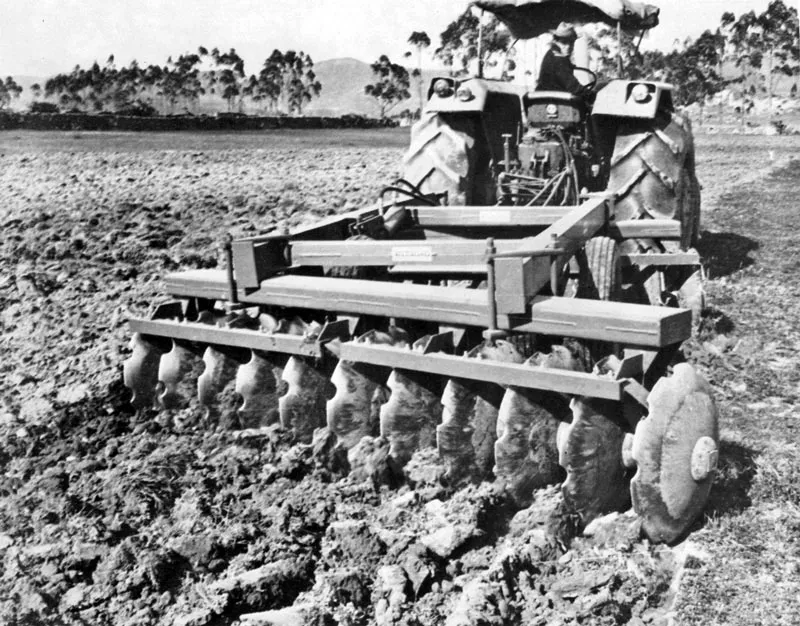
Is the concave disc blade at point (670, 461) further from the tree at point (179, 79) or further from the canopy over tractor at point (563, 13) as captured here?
the tree at point (179, 79)

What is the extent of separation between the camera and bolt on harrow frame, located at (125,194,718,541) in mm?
3240

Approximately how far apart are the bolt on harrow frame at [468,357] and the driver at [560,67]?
4.44 ft

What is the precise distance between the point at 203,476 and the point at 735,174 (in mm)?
13432

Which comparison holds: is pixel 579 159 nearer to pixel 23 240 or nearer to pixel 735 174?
pixel 23 240

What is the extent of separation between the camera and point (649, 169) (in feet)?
19.5

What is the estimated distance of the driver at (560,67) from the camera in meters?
6.12

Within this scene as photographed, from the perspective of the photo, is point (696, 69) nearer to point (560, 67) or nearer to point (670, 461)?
point (560, 67)

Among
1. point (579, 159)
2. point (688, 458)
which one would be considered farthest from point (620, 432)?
point (579, 159)

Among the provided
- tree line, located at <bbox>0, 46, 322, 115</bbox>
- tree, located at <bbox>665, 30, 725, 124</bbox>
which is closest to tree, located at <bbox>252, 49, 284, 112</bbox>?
tree line, located at <bbox>0, 46, 322, 115</bbox>

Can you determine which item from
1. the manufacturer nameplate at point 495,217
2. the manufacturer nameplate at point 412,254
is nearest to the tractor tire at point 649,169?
the manufacturer nameplate at point 495,217

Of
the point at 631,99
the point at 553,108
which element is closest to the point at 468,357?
the point at 553,108

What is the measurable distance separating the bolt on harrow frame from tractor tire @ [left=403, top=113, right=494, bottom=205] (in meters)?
1.14

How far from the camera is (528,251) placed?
Result: 3.57m

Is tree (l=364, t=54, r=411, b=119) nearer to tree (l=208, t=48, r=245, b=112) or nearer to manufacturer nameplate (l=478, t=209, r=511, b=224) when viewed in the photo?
tree (l=208, t=48, r=245, b=112)
